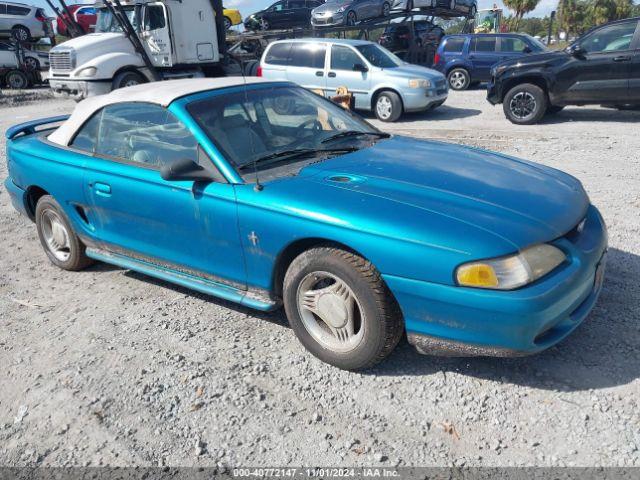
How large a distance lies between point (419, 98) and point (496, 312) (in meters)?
9.55

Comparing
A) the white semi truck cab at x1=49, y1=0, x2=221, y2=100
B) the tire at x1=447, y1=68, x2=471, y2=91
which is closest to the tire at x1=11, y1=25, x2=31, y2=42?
the white semi truck cab at x1=49, y1=0, x2=221, y2=100

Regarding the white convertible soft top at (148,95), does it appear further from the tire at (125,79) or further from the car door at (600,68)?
the tire at (125,79)

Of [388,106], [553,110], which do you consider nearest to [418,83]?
[388,106]

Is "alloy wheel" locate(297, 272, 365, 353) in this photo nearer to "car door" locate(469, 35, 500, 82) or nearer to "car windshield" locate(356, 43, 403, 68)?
"car windshield" locate(356, 43, 403, 68)

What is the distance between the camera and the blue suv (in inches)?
592

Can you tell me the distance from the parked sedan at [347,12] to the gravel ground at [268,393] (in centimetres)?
1629

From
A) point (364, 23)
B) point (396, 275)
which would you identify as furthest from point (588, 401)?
point (364, 23)

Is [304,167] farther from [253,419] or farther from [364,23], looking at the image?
[364,23]

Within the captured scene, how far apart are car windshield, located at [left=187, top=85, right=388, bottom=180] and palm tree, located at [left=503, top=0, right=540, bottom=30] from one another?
51321 mm

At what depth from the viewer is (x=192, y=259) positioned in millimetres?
3508

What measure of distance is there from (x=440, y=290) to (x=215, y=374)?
53.9 inches

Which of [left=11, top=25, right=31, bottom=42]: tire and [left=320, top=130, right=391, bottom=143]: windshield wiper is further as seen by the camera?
[left=11, top=25, right=31, bottom=42]: tire

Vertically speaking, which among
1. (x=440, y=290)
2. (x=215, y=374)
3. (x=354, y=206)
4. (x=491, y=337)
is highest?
(x=354, y=206)

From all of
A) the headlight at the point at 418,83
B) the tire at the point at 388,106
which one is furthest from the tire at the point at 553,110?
the tire at the point at 388,106
